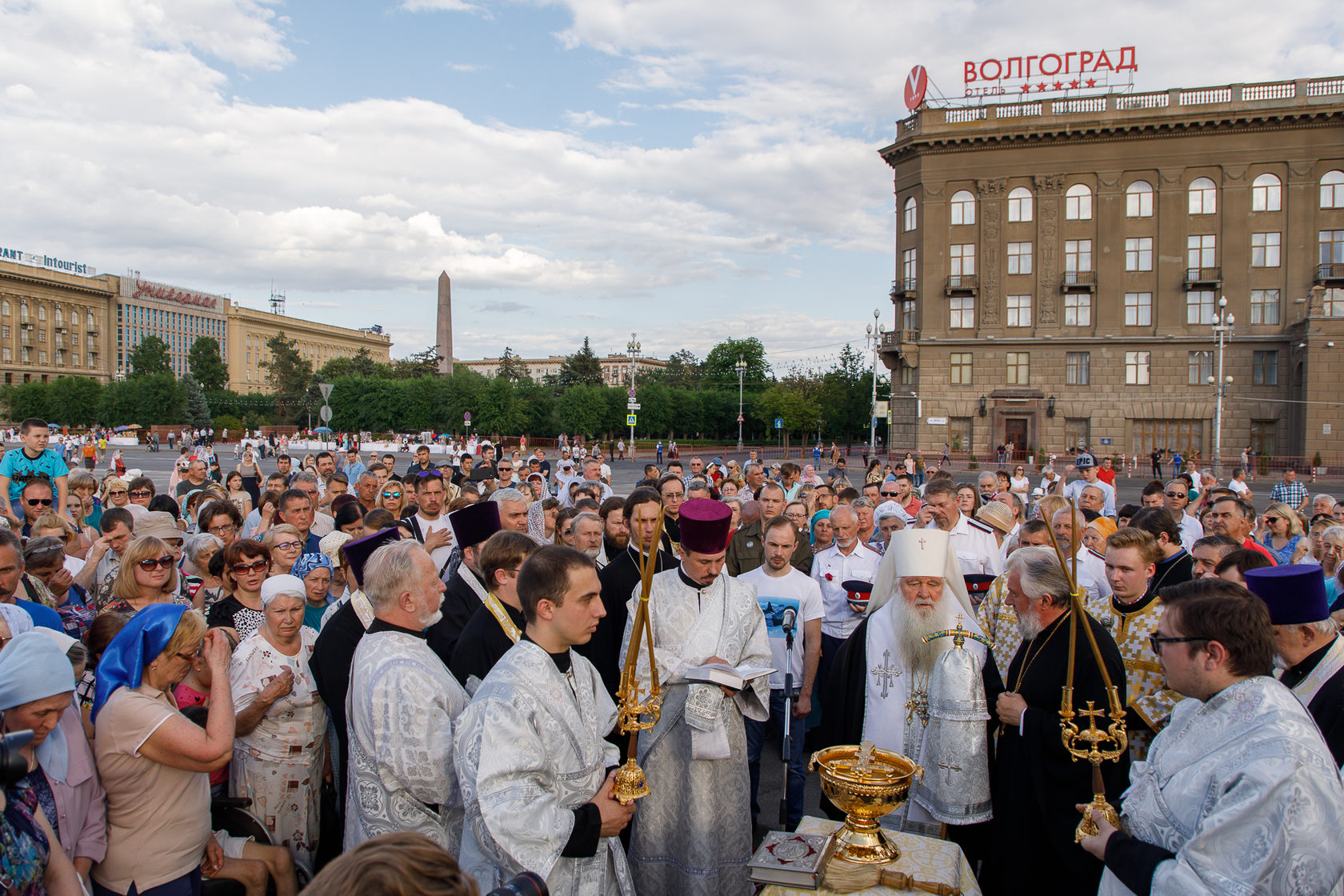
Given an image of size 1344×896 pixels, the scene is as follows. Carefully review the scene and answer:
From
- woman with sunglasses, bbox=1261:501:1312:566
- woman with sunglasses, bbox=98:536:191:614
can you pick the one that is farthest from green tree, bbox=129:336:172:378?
woman with sunglasses, bbox=1261:501:1312:566

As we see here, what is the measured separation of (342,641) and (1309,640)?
411 cm

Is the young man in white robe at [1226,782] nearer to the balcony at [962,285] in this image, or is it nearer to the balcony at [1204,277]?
the balcony at [962,285]

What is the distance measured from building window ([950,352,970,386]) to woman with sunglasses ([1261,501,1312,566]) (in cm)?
3838

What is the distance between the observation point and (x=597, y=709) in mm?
2994

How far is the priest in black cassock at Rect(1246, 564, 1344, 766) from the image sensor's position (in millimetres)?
3090

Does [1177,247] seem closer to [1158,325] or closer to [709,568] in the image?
[1158,325]

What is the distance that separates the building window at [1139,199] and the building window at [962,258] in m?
7.84

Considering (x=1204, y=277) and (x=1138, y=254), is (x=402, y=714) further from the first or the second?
(x=1204, y=277)

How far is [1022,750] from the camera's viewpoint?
3.76 m

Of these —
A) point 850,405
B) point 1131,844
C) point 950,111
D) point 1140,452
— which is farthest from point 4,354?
point 1131,844

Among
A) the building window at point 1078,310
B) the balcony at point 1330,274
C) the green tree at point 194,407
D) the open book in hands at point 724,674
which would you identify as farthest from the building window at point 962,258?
the green tree at point 194,407

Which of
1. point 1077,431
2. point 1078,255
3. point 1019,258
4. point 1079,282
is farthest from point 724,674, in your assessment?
point 1078,255

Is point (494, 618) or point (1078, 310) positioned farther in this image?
point (1078, 310)

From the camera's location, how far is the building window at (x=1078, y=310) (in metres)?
43.7
